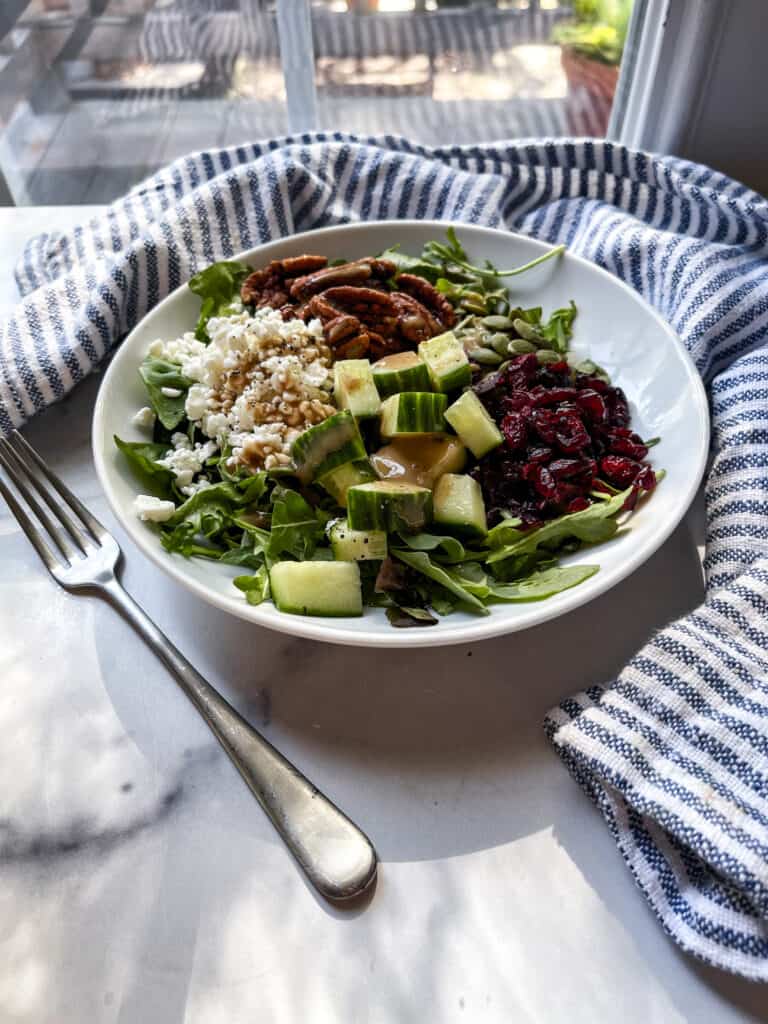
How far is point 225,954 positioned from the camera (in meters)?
0.90

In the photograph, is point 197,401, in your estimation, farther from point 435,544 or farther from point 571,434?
point 571,434

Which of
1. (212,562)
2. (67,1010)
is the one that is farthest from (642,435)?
(67,1010)

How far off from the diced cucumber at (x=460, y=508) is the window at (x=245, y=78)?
179 cm

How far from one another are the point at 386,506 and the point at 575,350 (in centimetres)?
60

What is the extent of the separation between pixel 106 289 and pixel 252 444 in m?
0.55

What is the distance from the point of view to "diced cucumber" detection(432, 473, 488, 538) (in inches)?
45.3

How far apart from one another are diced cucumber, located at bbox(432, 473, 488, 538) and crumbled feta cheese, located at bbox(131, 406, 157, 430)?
1.65ft

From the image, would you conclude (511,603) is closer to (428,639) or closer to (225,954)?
(428,639)

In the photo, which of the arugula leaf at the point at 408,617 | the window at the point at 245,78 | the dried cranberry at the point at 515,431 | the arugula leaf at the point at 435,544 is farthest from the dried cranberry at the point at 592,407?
the window at the point at 245,78

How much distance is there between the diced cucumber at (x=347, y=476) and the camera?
119 cm

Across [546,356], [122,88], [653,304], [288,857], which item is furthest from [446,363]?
[122,88]

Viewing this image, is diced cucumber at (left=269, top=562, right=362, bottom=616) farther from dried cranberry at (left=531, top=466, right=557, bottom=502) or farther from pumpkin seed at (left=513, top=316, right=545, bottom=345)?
pumpkin seed at (left=513, top=316, right=545, bottom=345)

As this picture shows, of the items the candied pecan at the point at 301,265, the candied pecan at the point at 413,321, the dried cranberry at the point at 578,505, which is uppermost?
the candied pecan at the point at 301,265

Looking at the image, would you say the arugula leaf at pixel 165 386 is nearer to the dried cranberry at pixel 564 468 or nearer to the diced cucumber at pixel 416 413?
the diced cucumber at pixel 416 413
